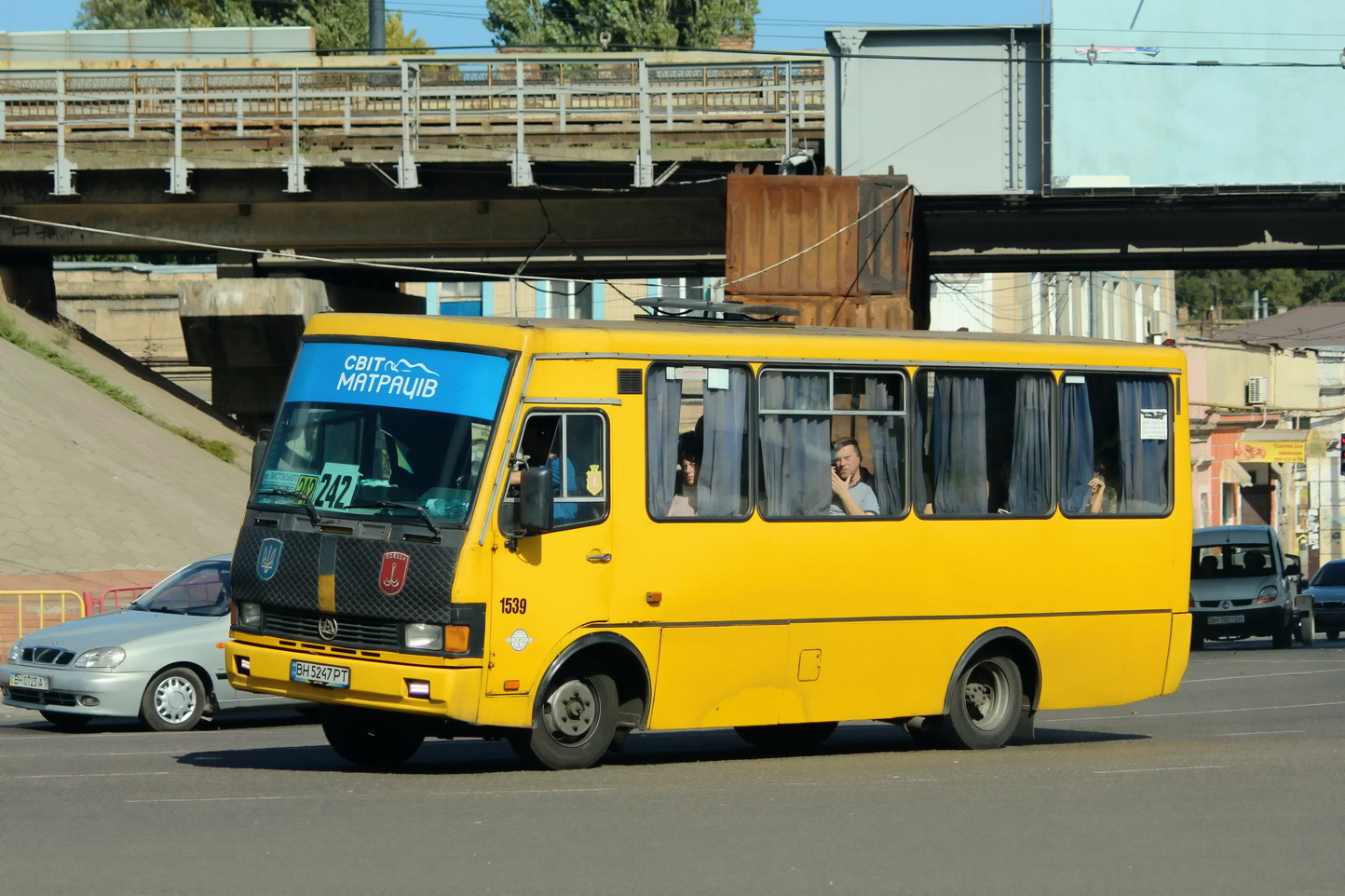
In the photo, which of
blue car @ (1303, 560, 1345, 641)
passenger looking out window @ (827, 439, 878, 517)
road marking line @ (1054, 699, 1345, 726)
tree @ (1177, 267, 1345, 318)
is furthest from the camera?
tree @ (1177, 267, 1345, 318)

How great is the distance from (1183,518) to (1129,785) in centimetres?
363

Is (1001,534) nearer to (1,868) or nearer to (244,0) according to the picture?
(1,868)

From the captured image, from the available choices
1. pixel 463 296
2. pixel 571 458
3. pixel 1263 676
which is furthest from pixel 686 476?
pixel 463 296

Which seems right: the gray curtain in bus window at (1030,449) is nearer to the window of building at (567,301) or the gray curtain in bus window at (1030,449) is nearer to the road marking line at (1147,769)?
the road marking line at (1147,769)

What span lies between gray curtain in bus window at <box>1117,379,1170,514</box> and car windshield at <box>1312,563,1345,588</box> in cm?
2341

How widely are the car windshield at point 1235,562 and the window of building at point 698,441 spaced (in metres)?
20.2

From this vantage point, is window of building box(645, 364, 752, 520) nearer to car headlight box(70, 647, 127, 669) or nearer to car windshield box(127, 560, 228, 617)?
car headlight box(70, 647, 127, 669)

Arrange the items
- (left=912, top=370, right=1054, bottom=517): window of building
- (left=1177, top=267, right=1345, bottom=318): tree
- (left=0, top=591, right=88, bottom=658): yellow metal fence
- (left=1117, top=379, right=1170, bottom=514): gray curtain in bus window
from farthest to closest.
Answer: (left=1177, top=267, right=1345, bottom=318): tree, (left=0, top=591, right=88, bottom=658): yellow metal fence, (left=1117, top=379, right=1170, bottom=514): gray curtain in bus window, (left=912, top=370, right=1054, bottom=517): window of building

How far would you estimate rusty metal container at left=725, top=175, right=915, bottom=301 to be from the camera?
29.3 m

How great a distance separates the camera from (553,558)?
34.4 feet

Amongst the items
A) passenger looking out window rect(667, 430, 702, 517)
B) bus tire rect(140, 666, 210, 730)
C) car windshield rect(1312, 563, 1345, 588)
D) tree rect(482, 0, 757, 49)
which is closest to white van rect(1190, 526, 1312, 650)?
car windshield rect(1312, 563, 1345, 588)

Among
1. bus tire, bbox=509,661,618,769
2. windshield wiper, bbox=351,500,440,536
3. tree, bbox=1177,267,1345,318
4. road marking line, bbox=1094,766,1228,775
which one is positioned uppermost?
tree, bbox=1177,267,1345,318

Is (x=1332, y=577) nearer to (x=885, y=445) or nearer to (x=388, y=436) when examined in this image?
(x=885, y=445)

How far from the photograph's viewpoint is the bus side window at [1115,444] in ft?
42.7
